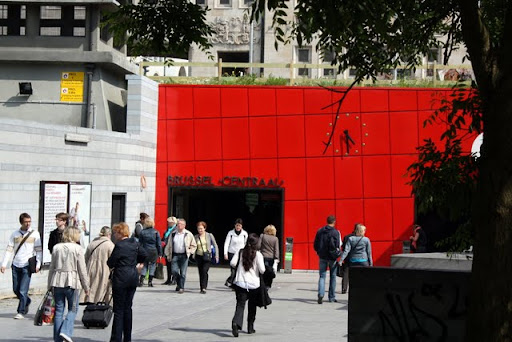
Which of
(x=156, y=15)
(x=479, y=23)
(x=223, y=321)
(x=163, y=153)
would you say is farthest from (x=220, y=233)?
(x=479, y=23)

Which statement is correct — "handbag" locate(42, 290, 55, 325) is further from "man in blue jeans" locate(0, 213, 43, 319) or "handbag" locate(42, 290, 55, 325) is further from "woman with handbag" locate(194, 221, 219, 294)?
"woman with handbag" locate(194, 221, 219, 294)

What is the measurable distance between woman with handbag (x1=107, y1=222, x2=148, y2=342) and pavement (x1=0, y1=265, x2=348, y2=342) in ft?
3.44

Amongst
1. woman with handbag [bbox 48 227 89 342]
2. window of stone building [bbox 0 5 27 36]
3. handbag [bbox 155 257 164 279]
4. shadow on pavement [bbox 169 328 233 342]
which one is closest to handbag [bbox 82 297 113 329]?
shadow on pavement [bbox 169 328 233 342]

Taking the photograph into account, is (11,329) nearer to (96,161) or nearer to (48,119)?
(96,161)

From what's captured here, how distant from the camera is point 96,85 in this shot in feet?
87.6

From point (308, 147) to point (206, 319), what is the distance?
12414 mm

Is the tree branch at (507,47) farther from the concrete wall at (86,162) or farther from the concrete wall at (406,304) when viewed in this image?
the concrete wall at (86,162)

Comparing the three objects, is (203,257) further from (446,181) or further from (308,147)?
(446,181)

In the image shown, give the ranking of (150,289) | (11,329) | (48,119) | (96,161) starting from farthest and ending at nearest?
(48,119) < (96,161) < (150,289) < (11,329)

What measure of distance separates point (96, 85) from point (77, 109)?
820mm

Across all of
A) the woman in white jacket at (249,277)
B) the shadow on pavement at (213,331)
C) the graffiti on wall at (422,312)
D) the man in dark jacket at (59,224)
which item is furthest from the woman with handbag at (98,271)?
the graffiti on wall at (422,312)

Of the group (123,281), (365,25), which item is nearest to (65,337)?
(123,281)

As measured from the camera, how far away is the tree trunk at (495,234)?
7906mm

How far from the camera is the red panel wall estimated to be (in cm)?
2834
